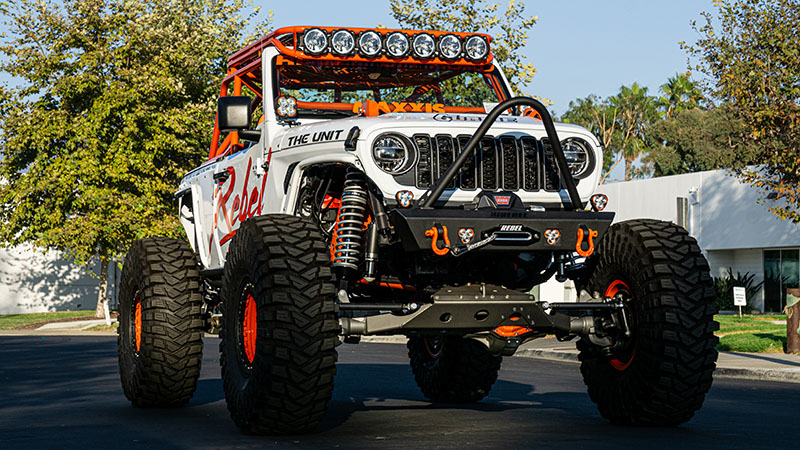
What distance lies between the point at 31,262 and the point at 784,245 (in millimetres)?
28543

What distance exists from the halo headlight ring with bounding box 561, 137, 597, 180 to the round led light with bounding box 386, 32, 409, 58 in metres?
1.82

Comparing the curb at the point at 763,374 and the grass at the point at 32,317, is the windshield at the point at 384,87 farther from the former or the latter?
the grass at the point at 32,317

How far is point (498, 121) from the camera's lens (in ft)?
25.8

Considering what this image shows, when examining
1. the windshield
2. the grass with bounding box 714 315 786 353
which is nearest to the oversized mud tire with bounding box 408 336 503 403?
the windshield

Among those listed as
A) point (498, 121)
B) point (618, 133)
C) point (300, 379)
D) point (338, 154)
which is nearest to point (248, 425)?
point (300, 379)

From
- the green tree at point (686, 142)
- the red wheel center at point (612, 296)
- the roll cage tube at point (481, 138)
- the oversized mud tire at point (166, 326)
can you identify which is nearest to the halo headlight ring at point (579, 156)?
the roll cage tube at point (481, 138)

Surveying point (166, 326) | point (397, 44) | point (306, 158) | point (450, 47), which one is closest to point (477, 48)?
point (450, 47)

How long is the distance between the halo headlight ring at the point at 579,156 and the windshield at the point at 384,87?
124 cm

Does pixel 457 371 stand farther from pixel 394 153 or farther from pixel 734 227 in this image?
pixel 734 227

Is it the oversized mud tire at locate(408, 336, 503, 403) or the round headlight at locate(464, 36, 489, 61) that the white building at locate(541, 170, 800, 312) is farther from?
the round headlight at locate(464, 36, 489, 61)

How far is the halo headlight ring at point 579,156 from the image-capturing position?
795 cm

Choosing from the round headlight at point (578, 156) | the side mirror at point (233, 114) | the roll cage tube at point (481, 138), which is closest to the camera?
the roll cage tube at point (481, 138)

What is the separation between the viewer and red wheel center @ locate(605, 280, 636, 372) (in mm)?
7891

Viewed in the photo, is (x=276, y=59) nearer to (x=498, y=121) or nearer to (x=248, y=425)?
(x=498, y=121)
